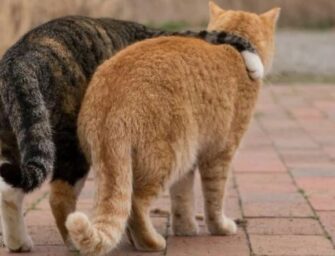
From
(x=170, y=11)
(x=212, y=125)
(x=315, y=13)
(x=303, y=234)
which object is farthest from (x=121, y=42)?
(x=315, y=13)

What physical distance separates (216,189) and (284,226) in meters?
0.55

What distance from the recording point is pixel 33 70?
182 inches

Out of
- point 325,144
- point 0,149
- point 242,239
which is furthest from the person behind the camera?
point 325,144

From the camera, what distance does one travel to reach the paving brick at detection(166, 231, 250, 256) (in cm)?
490

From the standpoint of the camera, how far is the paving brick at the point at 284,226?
529 cm

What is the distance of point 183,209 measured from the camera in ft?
17.4

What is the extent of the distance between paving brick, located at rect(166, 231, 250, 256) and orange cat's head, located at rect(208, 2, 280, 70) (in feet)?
3.90

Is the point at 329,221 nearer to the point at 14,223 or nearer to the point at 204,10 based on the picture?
the point at 14,223

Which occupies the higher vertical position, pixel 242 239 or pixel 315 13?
pixel 242 239

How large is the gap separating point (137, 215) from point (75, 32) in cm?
110

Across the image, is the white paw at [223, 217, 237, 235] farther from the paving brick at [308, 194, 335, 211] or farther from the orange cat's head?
the orange cat's head

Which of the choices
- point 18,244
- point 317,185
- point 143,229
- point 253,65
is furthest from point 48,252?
point 317,185

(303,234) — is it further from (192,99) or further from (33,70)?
(33,70)

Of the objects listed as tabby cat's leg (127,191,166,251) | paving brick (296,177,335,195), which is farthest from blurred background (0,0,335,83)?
tabby cat's leg (127,191,166,251)
